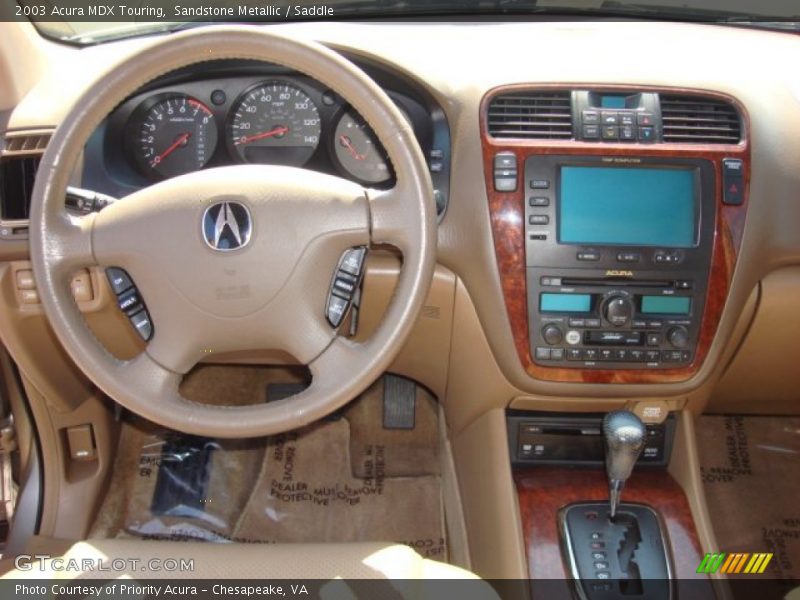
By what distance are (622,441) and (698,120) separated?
651mm

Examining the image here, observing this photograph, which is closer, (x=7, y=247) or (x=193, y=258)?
(x=193, y=258)

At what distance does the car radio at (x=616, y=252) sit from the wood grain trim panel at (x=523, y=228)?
1 cm

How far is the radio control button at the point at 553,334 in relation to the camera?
1665mm

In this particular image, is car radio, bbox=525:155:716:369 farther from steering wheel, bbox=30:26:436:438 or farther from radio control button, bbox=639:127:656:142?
steering wheel, bbox=30:26:436:438

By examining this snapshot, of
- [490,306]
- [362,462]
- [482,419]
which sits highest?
[490,306]

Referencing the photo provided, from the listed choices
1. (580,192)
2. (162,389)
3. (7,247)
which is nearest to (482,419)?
(580,192)

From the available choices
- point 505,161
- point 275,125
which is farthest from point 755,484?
point 275,125

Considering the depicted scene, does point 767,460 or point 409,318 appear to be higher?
point 409,318

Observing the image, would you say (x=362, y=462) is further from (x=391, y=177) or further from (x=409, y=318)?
(x=409, y=318)

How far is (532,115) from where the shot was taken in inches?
65.0

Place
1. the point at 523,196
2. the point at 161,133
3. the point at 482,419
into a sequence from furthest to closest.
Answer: the point at 482,419, the point at 161,133, the point at 523,196

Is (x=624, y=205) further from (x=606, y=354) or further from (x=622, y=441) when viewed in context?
(x=622, y=441)

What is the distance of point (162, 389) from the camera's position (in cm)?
135

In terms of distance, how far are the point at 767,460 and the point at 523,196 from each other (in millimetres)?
1260
